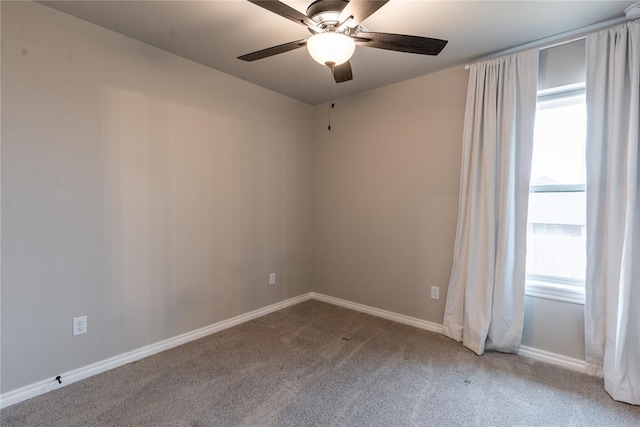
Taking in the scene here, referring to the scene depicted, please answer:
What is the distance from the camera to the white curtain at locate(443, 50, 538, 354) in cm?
233

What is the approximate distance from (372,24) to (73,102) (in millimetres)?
2076

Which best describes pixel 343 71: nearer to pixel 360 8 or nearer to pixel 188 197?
pixel 360 8

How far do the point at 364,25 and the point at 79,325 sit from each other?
2.83 meters

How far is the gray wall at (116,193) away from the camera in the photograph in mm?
1845

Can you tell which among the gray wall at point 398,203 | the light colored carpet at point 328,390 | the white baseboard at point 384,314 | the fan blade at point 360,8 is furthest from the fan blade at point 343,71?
the white baseboard at point 384,314

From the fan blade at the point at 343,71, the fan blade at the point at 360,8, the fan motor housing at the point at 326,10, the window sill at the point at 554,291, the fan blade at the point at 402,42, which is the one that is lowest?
the window sill at the point at 554,291

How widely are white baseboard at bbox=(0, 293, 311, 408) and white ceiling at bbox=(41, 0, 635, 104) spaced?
2.39 metres

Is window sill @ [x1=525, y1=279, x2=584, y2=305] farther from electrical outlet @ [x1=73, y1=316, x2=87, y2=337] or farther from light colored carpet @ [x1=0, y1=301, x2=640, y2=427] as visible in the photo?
electrical outlet @ [x1=73, y1=316, x2=87, y2=337]

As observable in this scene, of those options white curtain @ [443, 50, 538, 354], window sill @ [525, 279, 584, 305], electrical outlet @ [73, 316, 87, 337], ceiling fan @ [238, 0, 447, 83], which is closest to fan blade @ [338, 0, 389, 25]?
ceiling fan @ [238, 0, 447, 83]

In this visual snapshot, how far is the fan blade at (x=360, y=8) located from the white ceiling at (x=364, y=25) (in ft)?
1.48

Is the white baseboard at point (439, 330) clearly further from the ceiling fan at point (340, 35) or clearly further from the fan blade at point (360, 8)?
the fan blade at point (360, 8)

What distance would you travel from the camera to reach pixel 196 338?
270 cm

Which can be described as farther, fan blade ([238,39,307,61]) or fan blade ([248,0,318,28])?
fan blade ([238,39,307,61])

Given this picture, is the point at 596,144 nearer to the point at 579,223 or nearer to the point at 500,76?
the point at 579,223
